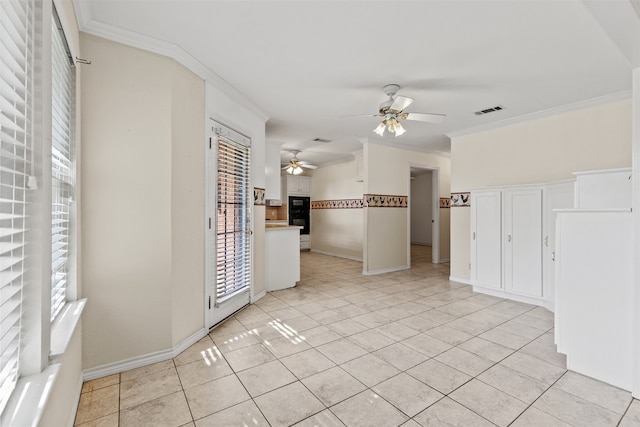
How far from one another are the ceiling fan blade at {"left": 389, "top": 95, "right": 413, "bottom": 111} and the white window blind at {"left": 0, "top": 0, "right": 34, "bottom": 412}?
258 cm

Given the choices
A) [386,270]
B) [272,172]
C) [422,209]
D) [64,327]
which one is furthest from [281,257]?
[422,209]

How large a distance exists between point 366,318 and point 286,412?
1.63 m

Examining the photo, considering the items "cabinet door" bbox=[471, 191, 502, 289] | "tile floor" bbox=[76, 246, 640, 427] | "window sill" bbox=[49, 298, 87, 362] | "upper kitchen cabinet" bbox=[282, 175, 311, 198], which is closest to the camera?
"window sill" bbox=[49, 298, 87, 362]

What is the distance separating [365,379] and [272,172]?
3.69 meters

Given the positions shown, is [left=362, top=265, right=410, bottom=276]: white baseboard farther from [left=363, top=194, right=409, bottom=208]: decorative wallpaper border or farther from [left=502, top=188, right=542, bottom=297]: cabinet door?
[left=502, top=188, right=542, bottom=297]: cabinet door

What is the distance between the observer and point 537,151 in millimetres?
3850

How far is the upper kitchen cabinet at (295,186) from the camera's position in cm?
808

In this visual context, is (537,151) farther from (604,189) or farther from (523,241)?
(604,189)

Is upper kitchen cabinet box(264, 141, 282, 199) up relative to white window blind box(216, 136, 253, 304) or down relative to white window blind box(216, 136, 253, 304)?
up

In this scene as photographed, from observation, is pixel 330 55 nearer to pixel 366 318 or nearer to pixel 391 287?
pixel 366 318

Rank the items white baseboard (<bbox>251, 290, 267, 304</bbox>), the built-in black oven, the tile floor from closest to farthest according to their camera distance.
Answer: the tile floor < white baseboard (<bbox>251, 290, 267, 304</bbox>) < the built-in black oven

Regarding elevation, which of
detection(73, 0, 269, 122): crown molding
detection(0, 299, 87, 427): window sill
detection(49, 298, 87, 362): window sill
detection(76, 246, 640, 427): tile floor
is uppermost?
detection(73, 0, 269, 122): crown molding

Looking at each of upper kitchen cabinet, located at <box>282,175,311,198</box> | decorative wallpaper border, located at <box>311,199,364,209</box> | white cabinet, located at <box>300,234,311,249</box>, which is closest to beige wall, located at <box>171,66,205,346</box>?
decorative wallpaper border, located at <box>311,199,364,209</box>

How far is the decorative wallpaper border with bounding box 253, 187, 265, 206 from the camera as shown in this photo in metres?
3.70
